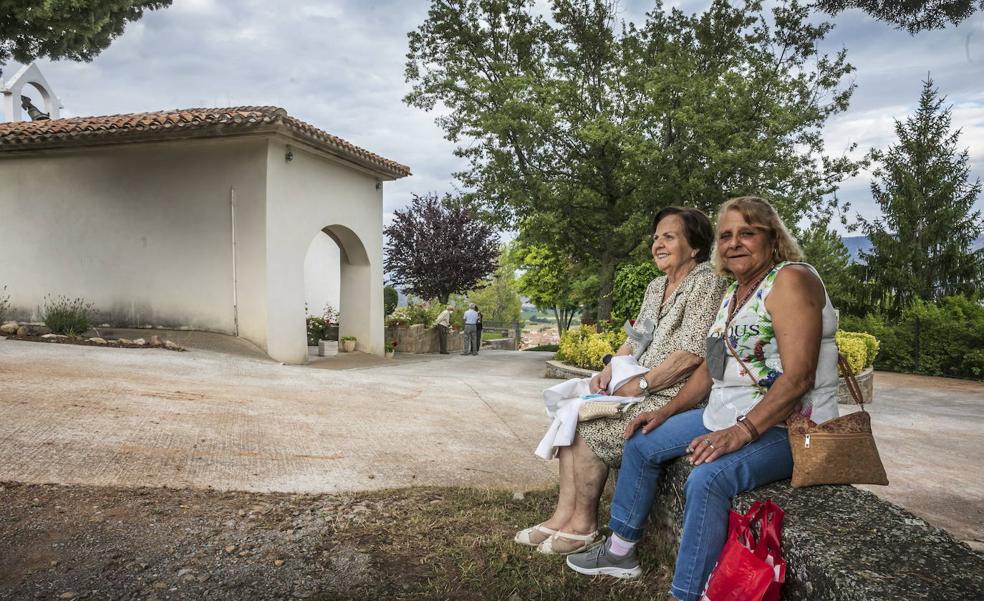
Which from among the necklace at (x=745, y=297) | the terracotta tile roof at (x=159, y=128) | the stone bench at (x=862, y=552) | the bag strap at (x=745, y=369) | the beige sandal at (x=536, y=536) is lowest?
the beige sandal at (x=536, y=536)

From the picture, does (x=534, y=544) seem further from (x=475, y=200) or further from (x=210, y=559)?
(x=475, y=200)

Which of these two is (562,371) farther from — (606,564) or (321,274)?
(321,274)

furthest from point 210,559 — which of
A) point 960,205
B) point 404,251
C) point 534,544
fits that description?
point 404,251

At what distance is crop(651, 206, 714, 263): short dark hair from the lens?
3207mm

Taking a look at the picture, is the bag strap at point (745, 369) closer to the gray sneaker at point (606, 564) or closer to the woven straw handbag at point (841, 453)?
the woven straw handbag at point (841, 453)

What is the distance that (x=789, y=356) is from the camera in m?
2.27

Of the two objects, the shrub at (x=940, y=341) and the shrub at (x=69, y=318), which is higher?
the shrub at (x=69, y=318)

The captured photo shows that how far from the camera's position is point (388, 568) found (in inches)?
111

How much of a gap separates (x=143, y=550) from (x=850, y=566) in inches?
109

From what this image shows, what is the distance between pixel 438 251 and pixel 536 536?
928 inches

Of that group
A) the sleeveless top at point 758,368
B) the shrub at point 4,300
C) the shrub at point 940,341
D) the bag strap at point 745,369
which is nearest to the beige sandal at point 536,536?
the sleeveless top at point 758,368

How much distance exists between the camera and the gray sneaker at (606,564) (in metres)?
2.72

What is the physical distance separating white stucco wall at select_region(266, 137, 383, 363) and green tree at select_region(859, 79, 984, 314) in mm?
14876

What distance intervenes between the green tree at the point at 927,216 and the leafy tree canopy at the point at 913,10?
1629 centimetres
